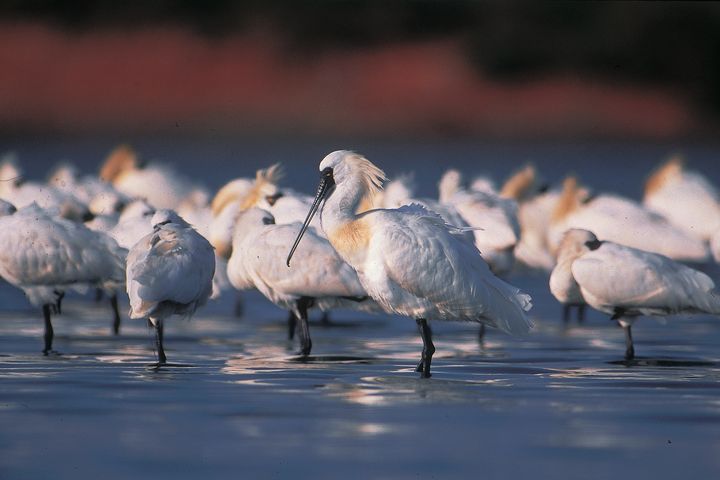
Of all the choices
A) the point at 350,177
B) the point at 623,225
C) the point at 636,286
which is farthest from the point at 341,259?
Result: the point at 623,225

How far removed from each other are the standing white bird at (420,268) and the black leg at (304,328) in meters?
1.31

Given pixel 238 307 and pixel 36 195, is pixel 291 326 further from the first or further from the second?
pixel 36 195

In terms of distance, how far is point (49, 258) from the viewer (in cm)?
1452

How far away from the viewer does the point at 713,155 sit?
253ft

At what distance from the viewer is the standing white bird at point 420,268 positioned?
12367 millimetres

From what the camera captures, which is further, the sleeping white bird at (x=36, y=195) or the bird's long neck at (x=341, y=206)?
the sleeping white bird at (x=36, y=195)

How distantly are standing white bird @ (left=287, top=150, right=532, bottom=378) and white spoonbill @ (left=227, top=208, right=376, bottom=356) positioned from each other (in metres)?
1.38

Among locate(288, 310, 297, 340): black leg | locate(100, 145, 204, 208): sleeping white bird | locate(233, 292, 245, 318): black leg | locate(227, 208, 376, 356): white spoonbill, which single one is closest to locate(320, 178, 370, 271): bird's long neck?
locate(227, 208, 376, 356): white spoonbill

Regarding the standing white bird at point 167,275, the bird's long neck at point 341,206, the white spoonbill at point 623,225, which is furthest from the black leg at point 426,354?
the white spoonbill at point 623,225

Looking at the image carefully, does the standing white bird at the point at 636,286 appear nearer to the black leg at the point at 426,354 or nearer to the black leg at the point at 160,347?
the black leg at the point at 426,354

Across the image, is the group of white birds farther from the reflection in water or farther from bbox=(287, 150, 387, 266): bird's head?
the reflection in water

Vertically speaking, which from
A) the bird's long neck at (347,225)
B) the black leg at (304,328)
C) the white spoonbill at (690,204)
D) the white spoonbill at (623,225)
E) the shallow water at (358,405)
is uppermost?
the white spoonbill at (690,204)

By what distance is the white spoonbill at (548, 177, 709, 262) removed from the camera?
2033 cm

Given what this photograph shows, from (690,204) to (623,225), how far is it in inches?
121
